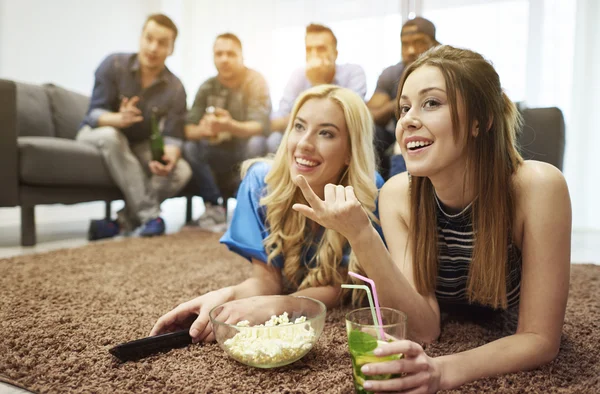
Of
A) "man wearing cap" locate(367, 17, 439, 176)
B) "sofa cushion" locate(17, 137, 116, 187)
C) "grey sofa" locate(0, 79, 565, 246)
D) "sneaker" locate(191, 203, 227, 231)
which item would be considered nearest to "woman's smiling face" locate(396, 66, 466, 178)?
"grey sofa" locate(0, 79, 565, 246)

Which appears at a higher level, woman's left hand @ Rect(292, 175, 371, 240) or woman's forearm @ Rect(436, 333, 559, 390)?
woman's left hand @ Rect(292, 175, 371, 240)

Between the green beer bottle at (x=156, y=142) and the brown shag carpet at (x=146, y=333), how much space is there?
1242 mm

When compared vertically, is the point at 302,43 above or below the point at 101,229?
above

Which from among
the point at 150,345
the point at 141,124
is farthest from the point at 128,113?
the point at 150,345

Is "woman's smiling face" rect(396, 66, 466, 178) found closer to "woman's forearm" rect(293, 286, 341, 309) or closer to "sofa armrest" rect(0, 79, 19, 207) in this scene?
"woman's forearm" rect(293, 286, 341, 309)

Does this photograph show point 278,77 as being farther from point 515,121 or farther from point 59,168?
point 515,121

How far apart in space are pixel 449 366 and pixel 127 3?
4.87 meters

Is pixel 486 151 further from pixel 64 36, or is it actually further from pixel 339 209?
pixel 64 36

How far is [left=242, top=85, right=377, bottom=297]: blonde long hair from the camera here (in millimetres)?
1332

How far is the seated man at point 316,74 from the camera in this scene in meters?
2.86

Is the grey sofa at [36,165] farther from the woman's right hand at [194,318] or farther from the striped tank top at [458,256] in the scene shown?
the striped tank top at [458,256]

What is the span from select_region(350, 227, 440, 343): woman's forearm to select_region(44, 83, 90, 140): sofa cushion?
9.63 ft

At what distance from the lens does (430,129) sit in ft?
3.02

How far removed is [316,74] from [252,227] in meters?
1.77
